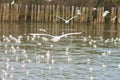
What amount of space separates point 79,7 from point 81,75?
4071 cm

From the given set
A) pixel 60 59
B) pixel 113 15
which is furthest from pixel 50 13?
pixel 60 59

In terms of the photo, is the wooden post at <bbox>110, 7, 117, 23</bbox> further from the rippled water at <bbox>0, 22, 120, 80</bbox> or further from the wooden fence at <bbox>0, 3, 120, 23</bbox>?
the rippled water at <bbox>0, 22, 120, 80</bbox>

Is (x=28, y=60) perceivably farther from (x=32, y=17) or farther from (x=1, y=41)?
(x=32, y=17)

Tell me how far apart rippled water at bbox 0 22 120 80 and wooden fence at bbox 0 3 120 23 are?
73.1 feet

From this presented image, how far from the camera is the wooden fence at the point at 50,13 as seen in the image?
63000mm

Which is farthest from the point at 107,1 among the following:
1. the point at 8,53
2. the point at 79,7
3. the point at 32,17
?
the point at 8,53

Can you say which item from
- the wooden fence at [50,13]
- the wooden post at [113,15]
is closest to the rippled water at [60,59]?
the wooden post at [113,15]

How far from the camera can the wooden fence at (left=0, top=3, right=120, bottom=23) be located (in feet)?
207

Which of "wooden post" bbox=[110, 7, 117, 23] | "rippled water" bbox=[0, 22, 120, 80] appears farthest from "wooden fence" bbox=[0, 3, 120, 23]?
"rippled water" bbox=[0, 22, 120, 80]

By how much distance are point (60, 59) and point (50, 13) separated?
34.4 m

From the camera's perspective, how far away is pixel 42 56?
30.1 metres

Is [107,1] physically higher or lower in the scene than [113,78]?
higher

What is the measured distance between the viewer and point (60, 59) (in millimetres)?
29891

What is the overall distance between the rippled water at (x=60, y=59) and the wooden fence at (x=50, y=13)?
22283mm
